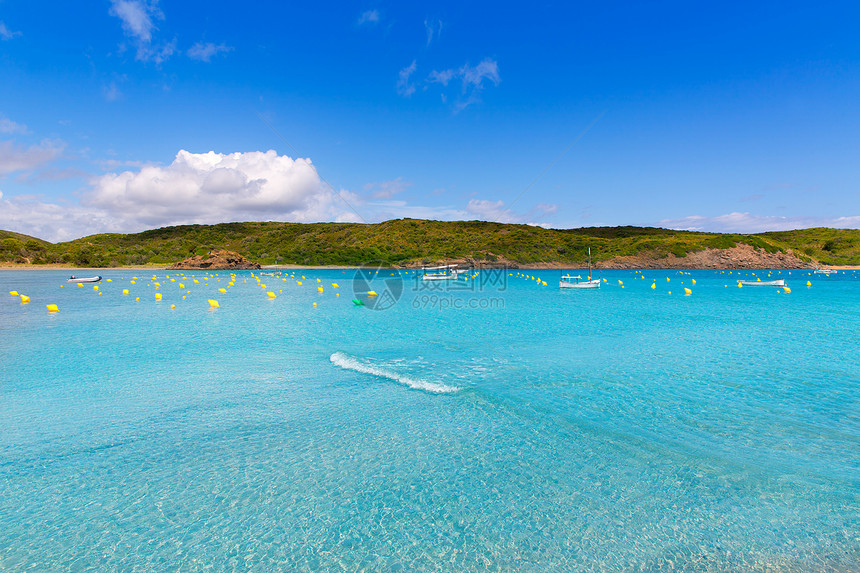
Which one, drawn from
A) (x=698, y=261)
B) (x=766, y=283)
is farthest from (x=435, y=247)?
(x=766, y=283)

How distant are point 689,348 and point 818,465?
9.84m

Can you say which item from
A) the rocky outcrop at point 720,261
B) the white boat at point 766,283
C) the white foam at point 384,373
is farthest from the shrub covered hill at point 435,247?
the white foam at point 384,373

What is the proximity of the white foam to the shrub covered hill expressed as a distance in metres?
94.9

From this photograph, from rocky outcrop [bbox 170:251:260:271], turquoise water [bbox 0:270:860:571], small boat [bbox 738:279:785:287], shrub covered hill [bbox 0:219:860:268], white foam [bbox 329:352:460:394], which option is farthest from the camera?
shrub covered hill [bbox 0:219:860:268]

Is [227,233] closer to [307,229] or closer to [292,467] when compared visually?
[307,229]

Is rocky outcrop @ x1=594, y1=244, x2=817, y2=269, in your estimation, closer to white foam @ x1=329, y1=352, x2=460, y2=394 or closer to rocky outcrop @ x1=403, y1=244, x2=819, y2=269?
rocky outcrop @ x1=403, y1=244, x2=819, y2=269

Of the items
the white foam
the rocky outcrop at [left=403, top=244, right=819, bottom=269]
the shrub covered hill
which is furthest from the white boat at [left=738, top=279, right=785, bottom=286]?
the shrub covered hill

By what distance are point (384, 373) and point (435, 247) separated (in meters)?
Answer: 114

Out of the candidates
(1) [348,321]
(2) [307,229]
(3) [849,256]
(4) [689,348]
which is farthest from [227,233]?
(3) [849,256]

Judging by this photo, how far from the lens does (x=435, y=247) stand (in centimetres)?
12475

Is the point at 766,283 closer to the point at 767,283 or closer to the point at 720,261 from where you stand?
the point at 767,283

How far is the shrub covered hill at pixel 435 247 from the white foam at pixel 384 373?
94.9m

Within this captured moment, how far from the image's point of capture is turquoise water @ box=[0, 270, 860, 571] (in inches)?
180

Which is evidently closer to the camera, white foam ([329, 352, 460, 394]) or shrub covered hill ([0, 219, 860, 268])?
white foam ([329, 352, 460, 394])
